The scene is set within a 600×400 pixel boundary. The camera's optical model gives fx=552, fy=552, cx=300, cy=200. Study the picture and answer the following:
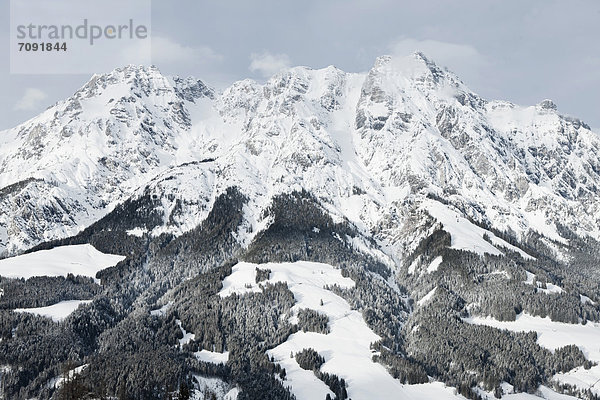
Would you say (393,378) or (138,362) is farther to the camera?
(393,378)

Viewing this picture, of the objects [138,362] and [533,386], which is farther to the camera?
[533,386]

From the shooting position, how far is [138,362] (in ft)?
591

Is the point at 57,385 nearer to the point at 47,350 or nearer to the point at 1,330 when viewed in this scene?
the point at 47,350

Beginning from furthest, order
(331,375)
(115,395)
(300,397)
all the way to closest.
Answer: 1. (331,375)
2. (300,397)
3. (115,395)

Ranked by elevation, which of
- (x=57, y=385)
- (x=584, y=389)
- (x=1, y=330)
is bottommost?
(x=584, y=389)

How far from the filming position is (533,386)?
197 meters

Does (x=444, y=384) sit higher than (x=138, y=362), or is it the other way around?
(x=138, y=362)

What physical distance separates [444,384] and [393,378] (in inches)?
719

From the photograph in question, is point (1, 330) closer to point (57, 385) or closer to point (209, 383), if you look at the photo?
point (57, 385)

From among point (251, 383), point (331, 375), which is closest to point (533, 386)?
point (331, 375)

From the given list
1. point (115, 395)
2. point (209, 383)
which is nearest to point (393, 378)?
point (209, 383)

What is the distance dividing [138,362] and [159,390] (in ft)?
62.5

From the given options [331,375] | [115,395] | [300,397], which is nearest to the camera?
[115,395]

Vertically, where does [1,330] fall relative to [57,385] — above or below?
above
